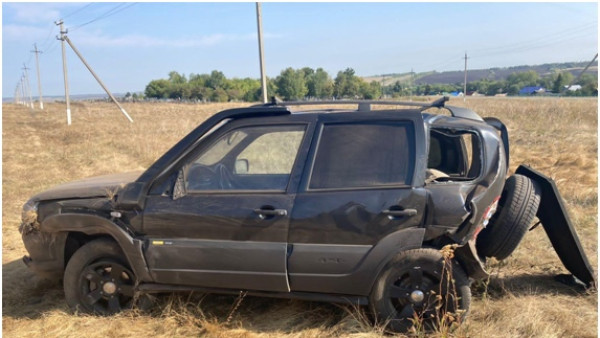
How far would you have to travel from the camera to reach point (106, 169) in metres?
12.3

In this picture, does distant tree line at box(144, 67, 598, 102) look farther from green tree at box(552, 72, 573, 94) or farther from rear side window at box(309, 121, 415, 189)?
rear side window at box(309, 121, 415, 189)

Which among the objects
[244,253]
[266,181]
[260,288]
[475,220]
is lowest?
[260,288]

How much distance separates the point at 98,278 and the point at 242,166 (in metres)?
1.52

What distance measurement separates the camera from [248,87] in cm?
12488

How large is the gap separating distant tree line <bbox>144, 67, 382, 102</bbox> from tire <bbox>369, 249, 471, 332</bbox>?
29.7 feet

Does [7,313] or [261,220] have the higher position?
[261,220]

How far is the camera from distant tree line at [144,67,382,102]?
12591 mm

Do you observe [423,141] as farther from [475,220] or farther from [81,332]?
[81,332]

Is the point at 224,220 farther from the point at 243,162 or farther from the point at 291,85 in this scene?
the point at 291,85

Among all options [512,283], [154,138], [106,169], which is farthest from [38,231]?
[154,138]

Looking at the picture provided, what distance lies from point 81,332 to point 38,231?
38.3 inches

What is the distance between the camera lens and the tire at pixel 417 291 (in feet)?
10.2

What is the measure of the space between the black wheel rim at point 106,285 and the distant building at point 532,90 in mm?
74326

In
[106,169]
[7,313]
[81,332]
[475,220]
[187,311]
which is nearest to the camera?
[475,220]
